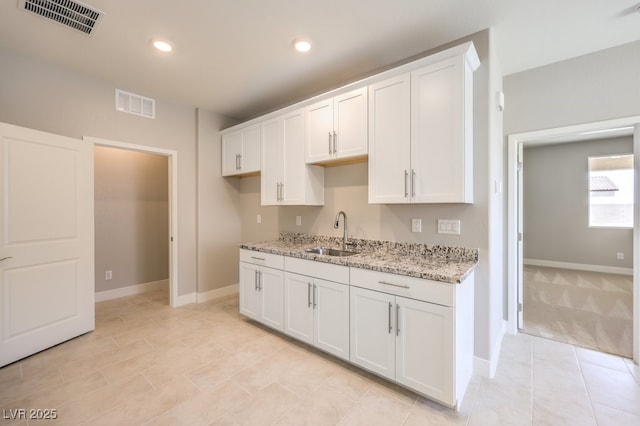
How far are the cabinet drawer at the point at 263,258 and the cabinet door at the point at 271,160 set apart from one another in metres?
0.67

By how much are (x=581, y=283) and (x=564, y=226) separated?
62.6 inches

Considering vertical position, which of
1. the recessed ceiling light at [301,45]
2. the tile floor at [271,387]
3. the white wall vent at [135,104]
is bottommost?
the tile floor at [271,387]

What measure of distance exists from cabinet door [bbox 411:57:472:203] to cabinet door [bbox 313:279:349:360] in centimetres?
104

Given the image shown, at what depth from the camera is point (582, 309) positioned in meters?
3.51

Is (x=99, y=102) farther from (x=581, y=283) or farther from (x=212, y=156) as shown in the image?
(x=581, y=283)

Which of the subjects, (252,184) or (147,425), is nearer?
(147,425)

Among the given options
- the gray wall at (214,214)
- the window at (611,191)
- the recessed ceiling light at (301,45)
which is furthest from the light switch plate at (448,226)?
the window at (611,191)

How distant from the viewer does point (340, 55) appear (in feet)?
8.50

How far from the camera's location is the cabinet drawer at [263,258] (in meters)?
2.81

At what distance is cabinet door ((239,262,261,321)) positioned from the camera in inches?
120

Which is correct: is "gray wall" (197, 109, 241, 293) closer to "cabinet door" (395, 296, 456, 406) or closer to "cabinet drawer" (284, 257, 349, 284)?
"cabinet drawer" (284, 257, 349, 284)

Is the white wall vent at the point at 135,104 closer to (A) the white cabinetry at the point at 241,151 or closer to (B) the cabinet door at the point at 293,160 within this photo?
(A) the white cabinetry at the point at 241,151

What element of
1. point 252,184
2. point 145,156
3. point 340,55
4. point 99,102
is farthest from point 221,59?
point 145,156

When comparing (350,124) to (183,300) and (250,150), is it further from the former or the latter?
(183,300)
